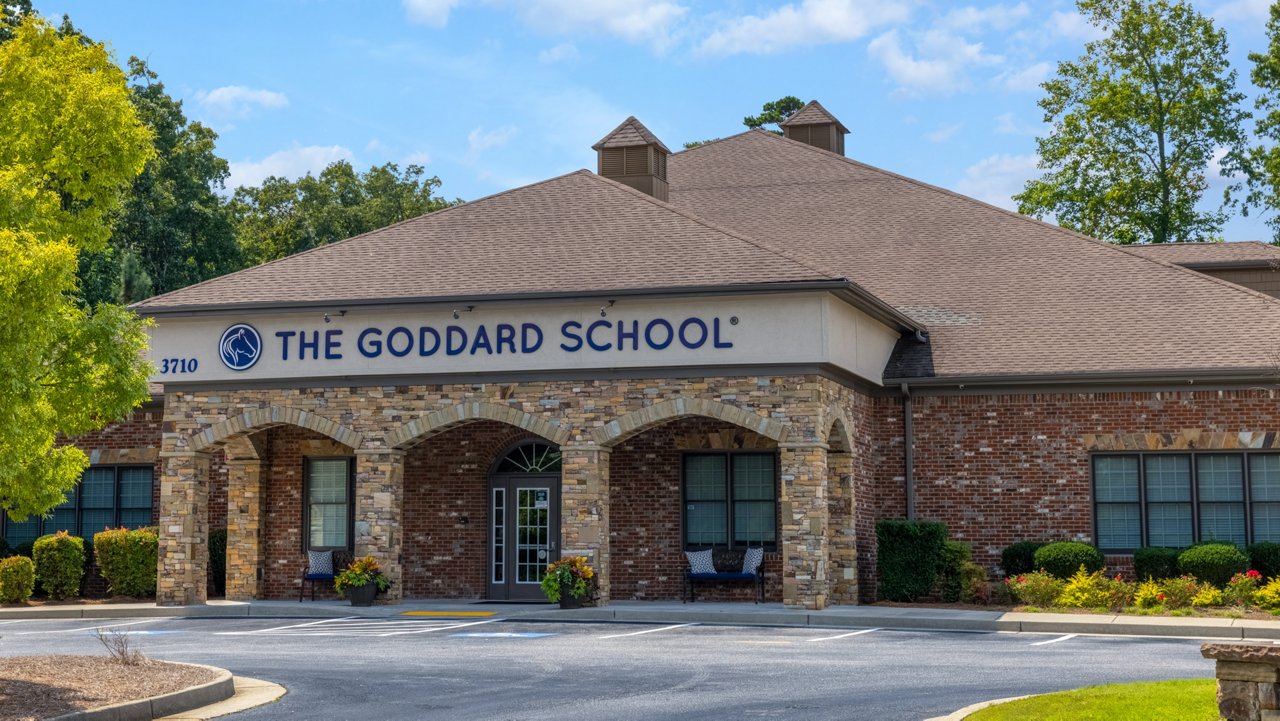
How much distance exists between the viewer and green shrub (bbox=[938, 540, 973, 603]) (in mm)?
25467

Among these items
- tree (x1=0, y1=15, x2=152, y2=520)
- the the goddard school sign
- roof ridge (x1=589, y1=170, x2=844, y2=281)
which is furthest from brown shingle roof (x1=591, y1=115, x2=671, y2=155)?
tree (x1=0, y1=15, x2=152, y2=520)

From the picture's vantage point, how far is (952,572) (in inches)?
1006

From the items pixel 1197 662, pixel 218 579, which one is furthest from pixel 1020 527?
pixel 218 579

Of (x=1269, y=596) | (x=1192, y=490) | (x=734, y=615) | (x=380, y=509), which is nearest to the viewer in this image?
(x=734, y=615)

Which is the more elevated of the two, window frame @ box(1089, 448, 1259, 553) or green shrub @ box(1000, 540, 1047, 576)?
window frame @ box(1089, 448, 1259, 553)

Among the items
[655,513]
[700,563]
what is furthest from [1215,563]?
[655,513]

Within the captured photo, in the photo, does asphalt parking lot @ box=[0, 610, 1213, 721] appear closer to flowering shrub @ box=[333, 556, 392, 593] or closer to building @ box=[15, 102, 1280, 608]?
flowering shrub @ box=[333, 556, 392, 593]

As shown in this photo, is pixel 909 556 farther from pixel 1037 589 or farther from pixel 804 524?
pixel 804 524

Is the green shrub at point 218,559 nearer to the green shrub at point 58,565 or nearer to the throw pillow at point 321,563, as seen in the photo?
the throw pillow at point 321,563

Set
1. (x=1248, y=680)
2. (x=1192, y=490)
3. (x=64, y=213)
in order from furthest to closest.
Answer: (x=1192, y=490) < (x=64, y=213) < (x=1248, y=680)

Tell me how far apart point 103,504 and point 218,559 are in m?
3.20

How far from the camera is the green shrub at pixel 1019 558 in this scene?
1027 inches

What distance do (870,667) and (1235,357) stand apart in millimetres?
13251

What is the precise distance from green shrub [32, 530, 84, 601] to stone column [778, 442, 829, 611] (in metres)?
13.5
